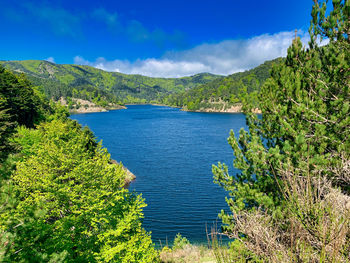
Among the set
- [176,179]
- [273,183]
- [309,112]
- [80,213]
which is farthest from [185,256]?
[176,179]

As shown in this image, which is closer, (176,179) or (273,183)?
(273,183)

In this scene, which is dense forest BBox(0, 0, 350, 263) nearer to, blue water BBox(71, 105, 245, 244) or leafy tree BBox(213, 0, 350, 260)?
leafy tree BBox(213, 0, 350, 260)

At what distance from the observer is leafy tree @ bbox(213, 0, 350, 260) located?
921cm

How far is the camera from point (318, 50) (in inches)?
446

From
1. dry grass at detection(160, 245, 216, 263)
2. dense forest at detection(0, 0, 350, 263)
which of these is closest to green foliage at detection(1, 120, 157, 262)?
dense forest at detection(0, 0, 350, 263)

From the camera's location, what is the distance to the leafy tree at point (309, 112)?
9.21m

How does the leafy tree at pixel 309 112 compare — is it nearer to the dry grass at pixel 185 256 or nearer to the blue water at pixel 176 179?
the blue water at pixel 176 179

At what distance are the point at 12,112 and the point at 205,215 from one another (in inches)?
1757

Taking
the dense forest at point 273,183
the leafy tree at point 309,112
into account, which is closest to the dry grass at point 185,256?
the dense forest at point 273,183

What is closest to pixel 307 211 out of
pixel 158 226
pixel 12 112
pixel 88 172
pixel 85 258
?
pixel 85 258

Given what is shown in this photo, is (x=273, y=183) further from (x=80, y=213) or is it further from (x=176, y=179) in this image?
(x=176, y=179)

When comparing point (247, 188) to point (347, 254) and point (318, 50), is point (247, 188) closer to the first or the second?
point (347, 254)

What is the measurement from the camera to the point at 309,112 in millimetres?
9742

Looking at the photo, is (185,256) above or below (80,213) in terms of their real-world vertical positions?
below
